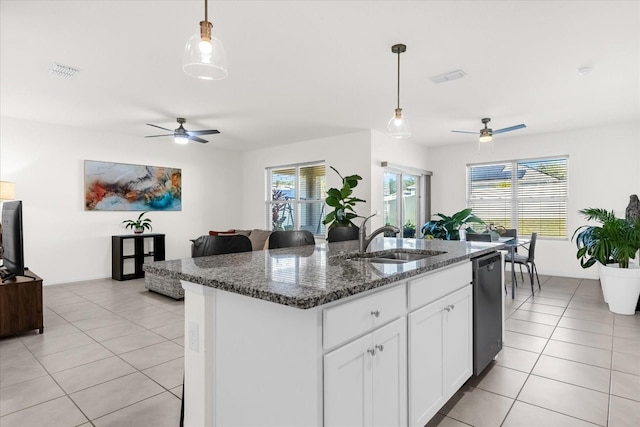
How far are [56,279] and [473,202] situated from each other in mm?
7683

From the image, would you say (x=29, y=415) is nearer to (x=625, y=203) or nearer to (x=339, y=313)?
(x=339, y=313)

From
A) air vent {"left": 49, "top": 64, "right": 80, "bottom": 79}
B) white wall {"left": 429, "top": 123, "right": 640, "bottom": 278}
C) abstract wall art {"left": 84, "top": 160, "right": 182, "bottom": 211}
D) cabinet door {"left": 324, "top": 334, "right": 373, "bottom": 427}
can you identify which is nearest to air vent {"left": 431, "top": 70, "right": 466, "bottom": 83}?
cabinet door {"left": 324, "top": 334, "right": 373, "bottom": 427}

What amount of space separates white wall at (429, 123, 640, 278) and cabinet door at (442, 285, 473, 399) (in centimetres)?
511

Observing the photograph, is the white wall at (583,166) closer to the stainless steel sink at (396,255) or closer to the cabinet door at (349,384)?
the stainless steel sink at (396,255)

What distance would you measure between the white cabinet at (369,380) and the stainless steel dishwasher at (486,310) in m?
0.97

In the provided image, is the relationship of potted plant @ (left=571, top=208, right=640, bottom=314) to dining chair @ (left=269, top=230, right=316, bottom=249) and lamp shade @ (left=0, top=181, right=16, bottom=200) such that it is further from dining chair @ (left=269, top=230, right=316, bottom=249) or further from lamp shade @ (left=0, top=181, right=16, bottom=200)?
lamp shade @ (left=0, top=181, right=16, bottom=200)

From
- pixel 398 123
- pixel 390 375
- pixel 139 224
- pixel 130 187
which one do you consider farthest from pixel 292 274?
pixel 130 187

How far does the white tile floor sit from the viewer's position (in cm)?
203

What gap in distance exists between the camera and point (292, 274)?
59.5 inches

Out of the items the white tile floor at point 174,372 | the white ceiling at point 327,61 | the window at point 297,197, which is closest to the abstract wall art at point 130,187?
the white ceiling at point 327,61

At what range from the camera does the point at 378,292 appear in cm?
147

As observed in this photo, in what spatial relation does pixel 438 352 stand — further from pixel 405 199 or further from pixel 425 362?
pixel 405 199

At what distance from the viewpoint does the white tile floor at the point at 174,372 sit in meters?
2.03

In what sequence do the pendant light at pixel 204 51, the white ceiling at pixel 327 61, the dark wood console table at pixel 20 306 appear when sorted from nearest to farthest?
the pendant light at pixel 204 51, the white ceiling at pixel 327 61, the dark wood console table at pixel 20 306
